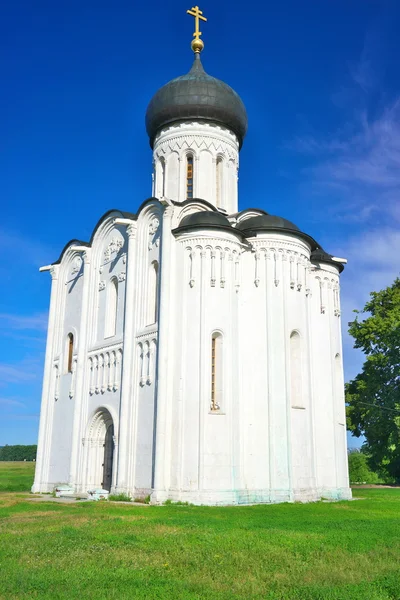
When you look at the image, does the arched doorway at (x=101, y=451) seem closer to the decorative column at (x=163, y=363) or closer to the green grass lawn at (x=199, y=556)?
the decorative column at (x=163, y=363)

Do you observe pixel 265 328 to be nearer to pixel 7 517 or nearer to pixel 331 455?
pixel 331 455

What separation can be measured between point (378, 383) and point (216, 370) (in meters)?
10.5

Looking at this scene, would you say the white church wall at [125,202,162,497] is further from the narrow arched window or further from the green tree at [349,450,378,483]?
the green tree at [349,450,378,483]

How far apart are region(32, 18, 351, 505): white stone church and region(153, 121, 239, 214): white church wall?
0.17 ft

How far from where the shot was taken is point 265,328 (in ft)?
56.8

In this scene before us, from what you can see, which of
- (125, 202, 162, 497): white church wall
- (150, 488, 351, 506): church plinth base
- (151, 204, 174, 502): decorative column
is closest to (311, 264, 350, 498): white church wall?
(150, 488, 351, 506): church plinth base

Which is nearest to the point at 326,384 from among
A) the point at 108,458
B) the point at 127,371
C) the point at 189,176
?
the point at 127,371

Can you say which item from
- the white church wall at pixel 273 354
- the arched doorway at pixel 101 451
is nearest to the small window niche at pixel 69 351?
the arched doorway at pixel 101 451

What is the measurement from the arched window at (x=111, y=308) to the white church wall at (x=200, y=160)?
3851 mm

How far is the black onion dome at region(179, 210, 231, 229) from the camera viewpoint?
1678 centimetres

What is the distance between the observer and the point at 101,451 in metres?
19.3

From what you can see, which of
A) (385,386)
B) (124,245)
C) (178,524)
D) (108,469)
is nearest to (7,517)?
(178,524)

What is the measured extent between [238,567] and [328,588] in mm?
1325

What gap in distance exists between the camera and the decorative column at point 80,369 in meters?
19.4
